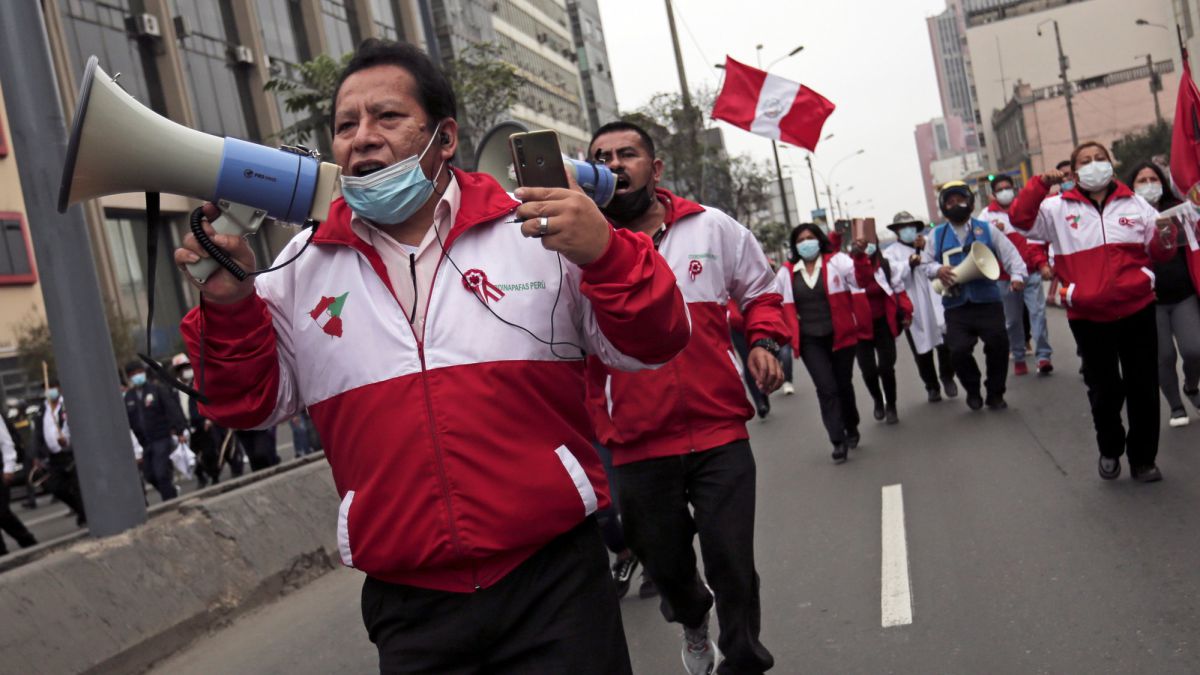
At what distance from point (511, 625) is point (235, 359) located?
2.64 ft

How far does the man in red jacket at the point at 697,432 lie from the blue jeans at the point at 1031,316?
9.69m

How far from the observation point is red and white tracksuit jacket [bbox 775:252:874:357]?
11.7 m

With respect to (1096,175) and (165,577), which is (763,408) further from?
(165,577)

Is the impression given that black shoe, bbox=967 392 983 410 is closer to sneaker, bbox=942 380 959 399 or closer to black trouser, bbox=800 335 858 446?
black trouser, bbox=800 335 858 446

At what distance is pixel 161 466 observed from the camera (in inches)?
622

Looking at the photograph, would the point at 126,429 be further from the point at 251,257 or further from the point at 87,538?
the point at 251,257

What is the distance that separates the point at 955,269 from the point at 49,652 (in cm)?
815

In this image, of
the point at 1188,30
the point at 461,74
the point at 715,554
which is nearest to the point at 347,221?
the point at 715,554

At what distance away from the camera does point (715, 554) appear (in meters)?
4.70

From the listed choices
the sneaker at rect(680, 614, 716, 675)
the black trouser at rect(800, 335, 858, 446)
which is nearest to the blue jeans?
the black trouser at rect(800, 335, 858, 446)

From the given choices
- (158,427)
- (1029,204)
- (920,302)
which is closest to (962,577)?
(1029,204)

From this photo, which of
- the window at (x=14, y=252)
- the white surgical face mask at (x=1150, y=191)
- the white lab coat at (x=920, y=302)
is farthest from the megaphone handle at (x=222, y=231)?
the window at (x=14, y=252)

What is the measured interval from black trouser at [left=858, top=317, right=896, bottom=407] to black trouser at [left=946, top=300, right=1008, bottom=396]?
0.71m

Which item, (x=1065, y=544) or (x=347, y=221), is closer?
(x=347, y=221)
